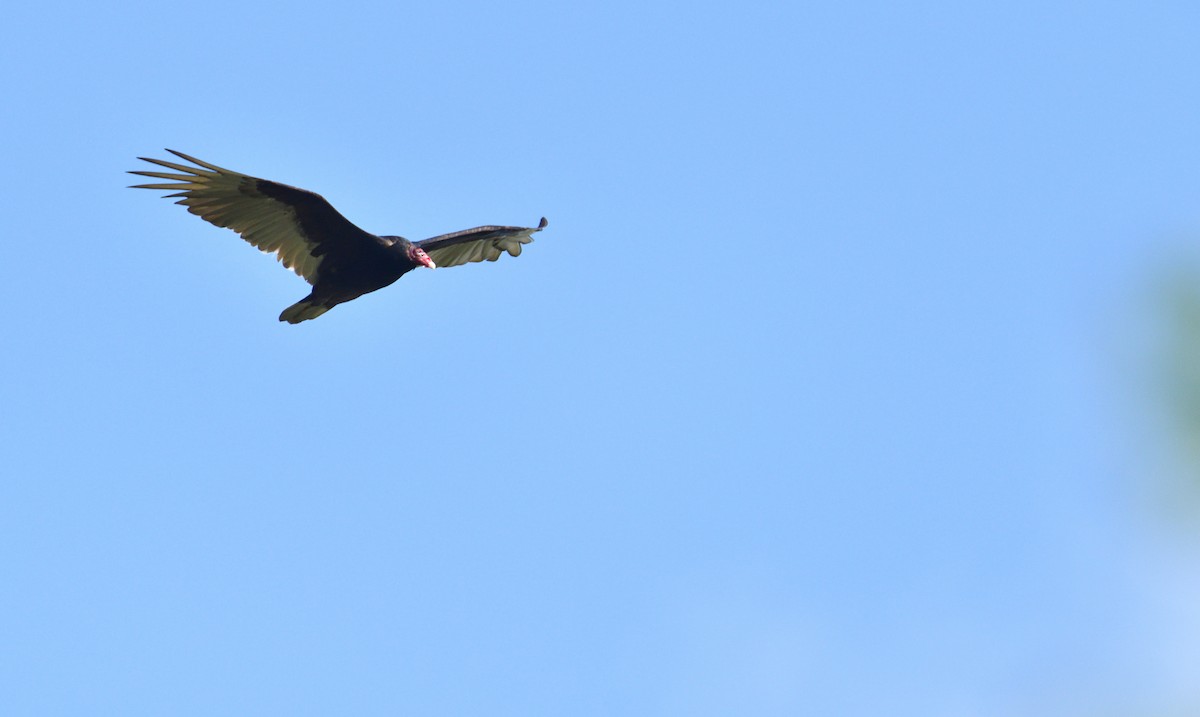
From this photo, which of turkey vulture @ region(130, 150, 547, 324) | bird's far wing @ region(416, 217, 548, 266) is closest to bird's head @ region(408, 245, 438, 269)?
turkey vulture @ region(130, 150, 547, 324)

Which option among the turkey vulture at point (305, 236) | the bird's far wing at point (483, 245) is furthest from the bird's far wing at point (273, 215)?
the bird's far wing at point (483, 245)

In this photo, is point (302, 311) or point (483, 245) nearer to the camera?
point (302, 311)

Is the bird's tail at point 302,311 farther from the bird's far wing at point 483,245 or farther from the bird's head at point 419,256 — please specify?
the bird's far wing at point 483,245

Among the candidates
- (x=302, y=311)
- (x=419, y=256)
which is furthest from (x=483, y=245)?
(x=302, y=311)

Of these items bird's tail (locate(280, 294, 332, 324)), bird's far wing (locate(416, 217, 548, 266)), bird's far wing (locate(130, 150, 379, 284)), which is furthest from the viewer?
bird's far wing (locate(416, 217, 548, 266))

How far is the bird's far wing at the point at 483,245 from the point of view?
45.3 ft

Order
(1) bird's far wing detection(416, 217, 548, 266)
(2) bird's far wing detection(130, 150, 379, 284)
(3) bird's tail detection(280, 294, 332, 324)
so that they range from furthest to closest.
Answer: (1) bird's far wing detection(416, 217, 548, 266) → (3) bird's tail detection(280, 294, 332, 324) → (2) bird's far wing detection(130, 150, 379, 284)

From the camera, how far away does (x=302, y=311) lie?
41.6 feet

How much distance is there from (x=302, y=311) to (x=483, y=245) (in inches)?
87.2

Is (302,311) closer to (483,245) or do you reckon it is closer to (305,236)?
(305,236)

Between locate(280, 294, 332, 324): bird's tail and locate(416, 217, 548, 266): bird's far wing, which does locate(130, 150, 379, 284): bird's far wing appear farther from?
locate(416, 217, 548, 266): bird's far wing

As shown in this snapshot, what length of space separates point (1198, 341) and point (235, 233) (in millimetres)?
11021

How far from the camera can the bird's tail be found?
496 inches

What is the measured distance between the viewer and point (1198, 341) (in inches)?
88.9
